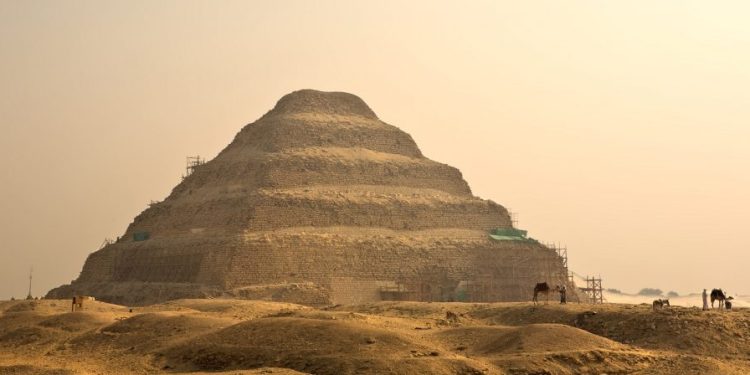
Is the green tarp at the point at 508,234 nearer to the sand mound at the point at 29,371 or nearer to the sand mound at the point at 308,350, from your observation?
the sand mound at the point at 308,350

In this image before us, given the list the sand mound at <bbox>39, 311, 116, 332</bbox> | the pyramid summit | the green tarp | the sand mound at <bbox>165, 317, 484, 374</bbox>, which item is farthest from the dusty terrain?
the pyramid summit

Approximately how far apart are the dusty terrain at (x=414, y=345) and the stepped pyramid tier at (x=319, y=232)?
23648 mm

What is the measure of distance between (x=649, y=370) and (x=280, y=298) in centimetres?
3434

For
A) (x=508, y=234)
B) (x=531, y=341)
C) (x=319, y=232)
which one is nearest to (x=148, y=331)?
(x=531, y=341)

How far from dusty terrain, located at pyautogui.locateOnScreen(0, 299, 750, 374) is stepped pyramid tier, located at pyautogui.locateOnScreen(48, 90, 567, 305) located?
23.6 metres

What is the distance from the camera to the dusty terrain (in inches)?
955

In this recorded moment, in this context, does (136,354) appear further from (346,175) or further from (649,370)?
(346,175)

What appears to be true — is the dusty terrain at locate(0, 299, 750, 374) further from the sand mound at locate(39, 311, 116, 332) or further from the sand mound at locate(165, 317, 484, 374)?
the sand mound at locate(39, 311, 116, 332)

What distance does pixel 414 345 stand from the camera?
25562 millimetres

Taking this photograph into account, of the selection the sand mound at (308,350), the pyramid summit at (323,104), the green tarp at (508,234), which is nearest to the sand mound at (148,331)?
the sand mound at (308,350)

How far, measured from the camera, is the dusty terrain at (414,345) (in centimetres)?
2425

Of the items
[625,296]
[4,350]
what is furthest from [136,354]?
[625,296]

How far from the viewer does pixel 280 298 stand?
5681 cm

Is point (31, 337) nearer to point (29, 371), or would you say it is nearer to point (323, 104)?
point (29, 371)
